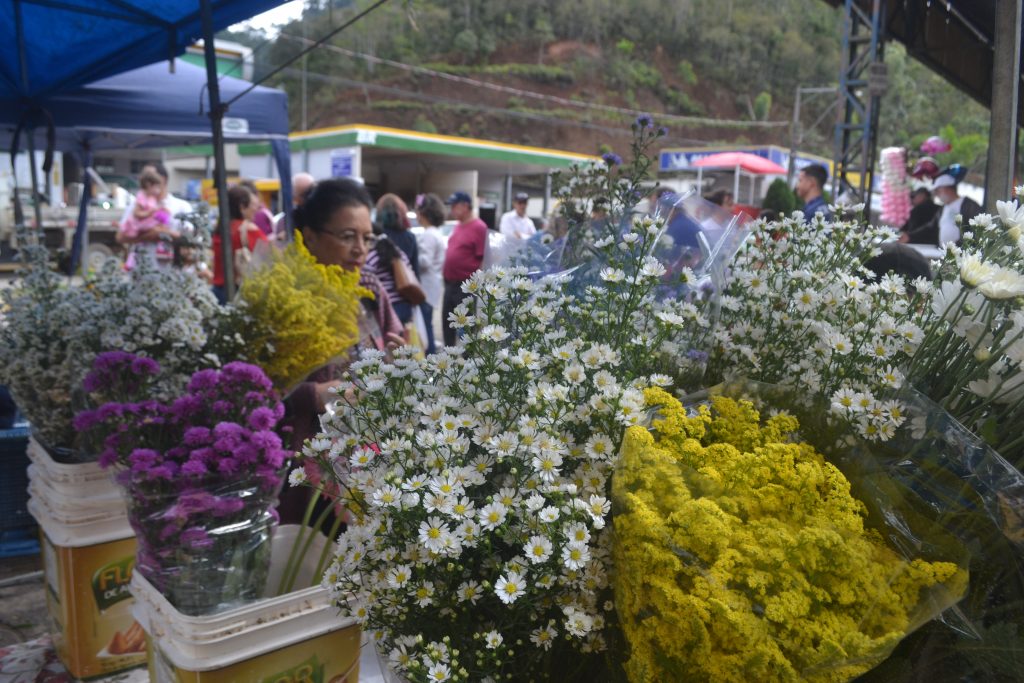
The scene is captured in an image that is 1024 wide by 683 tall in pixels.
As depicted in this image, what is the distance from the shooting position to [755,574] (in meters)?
0.82

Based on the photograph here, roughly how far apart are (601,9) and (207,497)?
277 ft

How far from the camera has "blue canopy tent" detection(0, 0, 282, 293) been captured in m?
3.19

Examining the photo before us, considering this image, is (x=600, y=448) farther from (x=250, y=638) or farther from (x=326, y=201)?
(x=326, y=201)

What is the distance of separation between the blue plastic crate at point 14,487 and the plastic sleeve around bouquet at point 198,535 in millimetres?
1991

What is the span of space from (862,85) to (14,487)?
347 inches

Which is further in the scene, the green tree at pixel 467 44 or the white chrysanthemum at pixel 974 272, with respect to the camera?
the green tree at pixel 467 44

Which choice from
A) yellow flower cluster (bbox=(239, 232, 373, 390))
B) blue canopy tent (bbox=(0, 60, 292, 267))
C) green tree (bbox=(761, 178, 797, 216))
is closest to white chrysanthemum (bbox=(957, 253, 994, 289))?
yellow flower cluster (bbox=(239, 232, 373, 390))

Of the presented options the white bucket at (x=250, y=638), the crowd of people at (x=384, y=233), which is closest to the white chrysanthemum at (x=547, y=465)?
the white bucket at (x=250, y=638)

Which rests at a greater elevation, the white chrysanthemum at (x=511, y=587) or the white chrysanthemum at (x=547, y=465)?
the white chrysanthemum at (x=547, y=465)

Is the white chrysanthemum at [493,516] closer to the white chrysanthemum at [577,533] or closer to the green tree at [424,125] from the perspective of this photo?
the white chrysanthemum at [577,533]

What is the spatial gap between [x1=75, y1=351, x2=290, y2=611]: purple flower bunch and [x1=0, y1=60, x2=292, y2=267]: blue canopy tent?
290cm

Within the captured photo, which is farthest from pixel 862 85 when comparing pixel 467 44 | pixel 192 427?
pixel 467 44

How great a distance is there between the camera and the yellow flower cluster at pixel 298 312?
2404mm

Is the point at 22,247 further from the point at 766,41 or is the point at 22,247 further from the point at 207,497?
the point at 766,41
